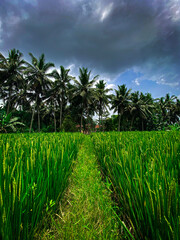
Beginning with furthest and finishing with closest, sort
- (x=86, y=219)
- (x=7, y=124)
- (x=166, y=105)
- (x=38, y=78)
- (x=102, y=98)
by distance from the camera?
(x=166, y=105)
(x=102, y=98)
(x=38, y=78)
(x=7, y=124)
(x=86, y=219)

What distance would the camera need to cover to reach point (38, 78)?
20.4 m

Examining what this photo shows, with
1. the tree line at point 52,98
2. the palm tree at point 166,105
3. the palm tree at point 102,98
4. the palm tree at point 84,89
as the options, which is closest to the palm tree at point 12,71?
the tree line at point 52,98

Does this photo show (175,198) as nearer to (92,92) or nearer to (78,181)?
(78,181)

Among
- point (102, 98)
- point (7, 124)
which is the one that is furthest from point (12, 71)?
point (102, 98)

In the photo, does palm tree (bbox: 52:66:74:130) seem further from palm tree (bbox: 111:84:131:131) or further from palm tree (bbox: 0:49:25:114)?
palm tree (bbox: 111:84:131:131)

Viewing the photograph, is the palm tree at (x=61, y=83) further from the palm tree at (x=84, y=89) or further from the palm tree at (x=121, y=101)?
the palm tree at (x=121, y=101)

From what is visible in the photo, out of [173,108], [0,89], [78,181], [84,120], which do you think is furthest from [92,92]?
[173,108]

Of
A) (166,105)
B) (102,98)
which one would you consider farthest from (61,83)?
(166,105)

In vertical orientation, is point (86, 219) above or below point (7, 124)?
below

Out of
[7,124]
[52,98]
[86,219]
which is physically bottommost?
[86,219]

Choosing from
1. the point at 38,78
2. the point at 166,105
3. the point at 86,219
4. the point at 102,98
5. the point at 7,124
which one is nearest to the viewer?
the point at 86,219

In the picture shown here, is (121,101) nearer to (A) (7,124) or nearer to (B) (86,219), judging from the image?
(A) (7,124)

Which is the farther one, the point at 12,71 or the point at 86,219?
the point at 12,71

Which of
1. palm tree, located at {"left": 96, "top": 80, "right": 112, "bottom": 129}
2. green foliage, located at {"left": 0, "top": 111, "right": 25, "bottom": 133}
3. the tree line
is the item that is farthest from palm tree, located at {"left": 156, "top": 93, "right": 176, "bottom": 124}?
green foliage, located at {"left": 0, "top": 111, "right": 25, "bottom": 133}
